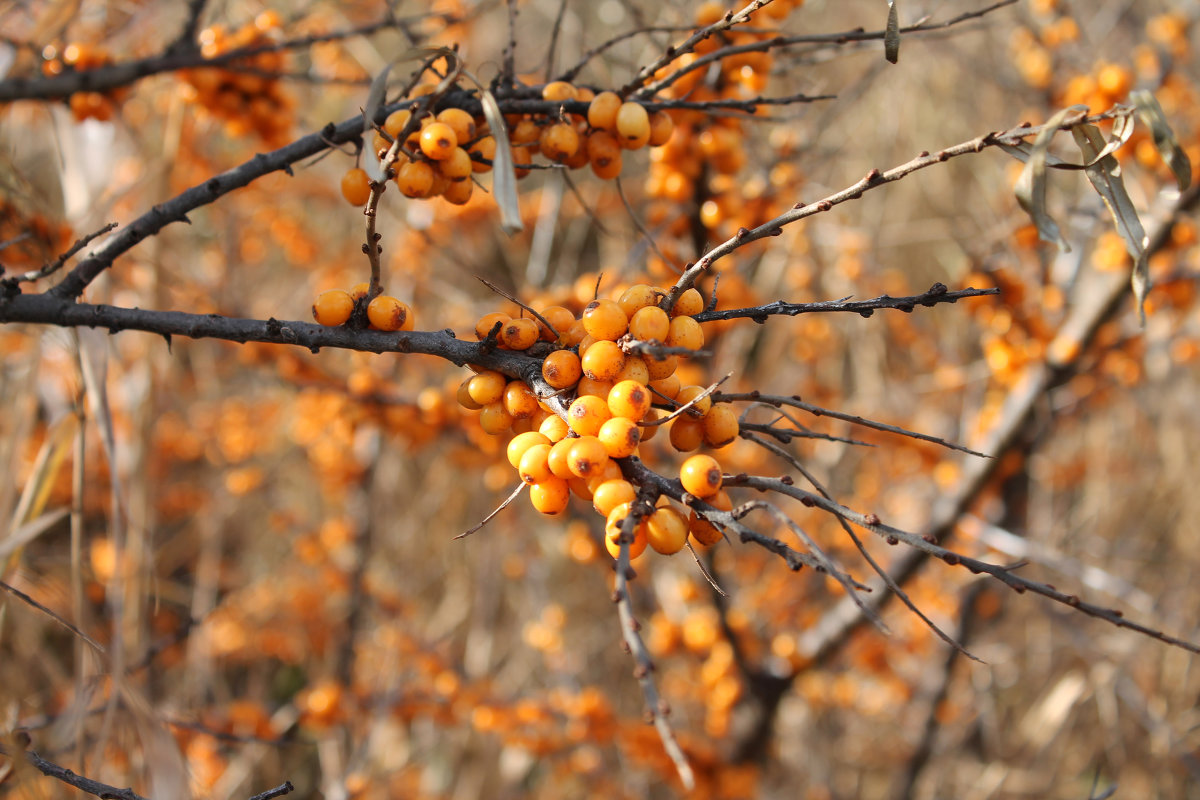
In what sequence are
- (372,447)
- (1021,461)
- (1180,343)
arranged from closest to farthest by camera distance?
(1021,461)
(1180,343)
(372,447)

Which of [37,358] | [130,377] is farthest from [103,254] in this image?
[130,377]

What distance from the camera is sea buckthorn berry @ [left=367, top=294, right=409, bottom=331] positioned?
0.98 m

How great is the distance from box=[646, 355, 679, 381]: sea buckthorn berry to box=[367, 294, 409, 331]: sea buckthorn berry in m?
0.38

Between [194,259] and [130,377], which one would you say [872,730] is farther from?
[194,259]

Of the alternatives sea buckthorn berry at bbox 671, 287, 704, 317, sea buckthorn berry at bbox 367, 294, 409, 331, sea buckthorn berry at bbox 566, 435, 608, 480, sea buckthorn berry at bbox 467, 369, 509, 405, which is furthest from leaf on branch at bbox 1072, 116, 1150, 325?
sea buckthorn berry at bbox 367, 294, 409, 331

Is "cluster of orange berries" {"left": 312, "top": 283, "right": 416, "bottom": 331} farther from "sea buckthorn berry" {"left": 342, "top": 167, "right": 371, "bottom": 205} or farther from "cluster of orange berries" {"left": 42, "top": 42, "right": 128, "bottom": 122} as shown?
"cluster of orange berries" {"left": 42, "top": 42, "right": 128, "bottom": 122}

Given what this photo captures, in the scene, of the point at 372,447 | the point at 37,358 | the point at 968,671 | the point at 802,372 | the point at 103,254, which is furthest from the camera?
the point at 802,372

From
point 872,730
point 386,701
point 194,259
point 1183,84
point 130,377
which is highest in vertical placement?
point 194,259

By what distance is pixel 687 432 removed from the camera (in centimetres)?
93

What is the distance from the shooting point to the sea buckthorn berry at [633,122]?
44.1 inches

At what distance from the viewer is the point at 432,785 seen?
407 cm

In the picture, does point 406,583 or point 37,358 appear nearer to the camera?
point 37,358

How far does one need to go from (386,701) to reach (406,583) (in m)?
2.17

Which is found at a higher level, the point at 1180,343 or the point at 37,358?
the point at 37,358
